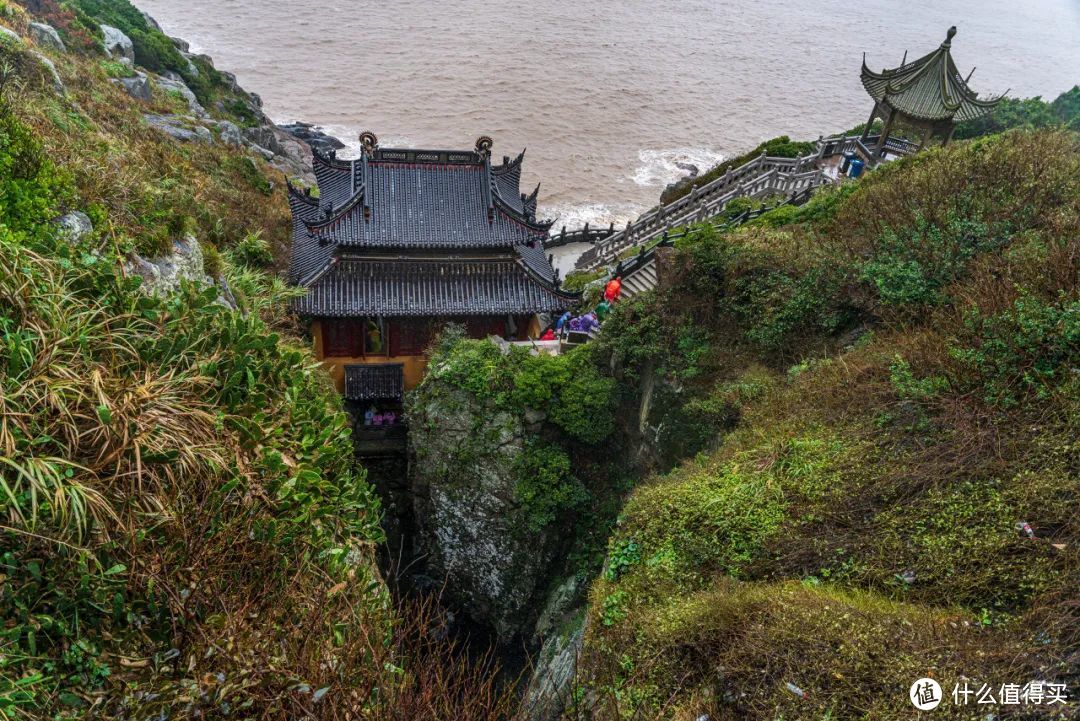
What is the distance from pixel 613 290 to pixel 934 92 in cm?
1351

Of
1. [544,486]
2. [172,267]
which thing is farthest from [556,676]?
[172,267]

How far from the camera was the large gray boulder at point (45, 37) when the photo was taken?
2370cm

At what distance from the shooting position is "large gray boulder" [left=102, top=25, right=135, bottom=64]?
3303 centimetres

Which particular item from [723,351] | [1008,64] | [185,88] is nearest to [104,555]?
[723,351]

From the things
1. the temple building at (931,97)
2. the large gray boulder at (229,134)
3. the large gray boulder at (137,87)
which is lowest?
the temple building at (931,97)

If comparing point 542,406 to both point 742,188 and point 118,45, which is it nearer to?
point 742,188

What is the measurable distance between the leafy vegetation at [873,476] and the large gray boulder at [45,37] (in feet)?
96.9

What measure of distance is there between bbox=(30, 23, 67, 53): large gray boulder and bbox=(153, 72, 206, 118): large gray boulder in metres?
6.70

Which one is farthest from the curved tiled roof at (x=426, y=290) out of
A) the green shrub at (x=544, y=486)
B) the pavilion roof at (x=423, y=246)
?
the green shrub at (x=544, y=486)

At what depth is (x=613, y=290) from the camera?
1866cm

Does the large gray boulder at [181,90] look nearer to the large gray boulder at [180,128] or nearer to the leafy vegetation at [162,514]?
the large gray boulder at [180,128]

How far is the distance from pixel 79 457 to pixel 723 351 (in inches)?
434

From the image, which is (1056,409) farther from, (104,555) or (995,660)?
(104,555)

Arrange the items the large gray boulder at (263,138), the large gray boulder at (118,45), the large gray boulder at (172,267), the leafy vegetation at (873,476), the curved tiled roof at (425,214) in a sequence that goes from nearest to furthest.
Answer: the leafy vegetation at (873,476)
the large gray boulder at (172,267)
the curved tiled roof at (425,214)
the large gray boulder at (118,45)
the large gray boulder at (263,138)
